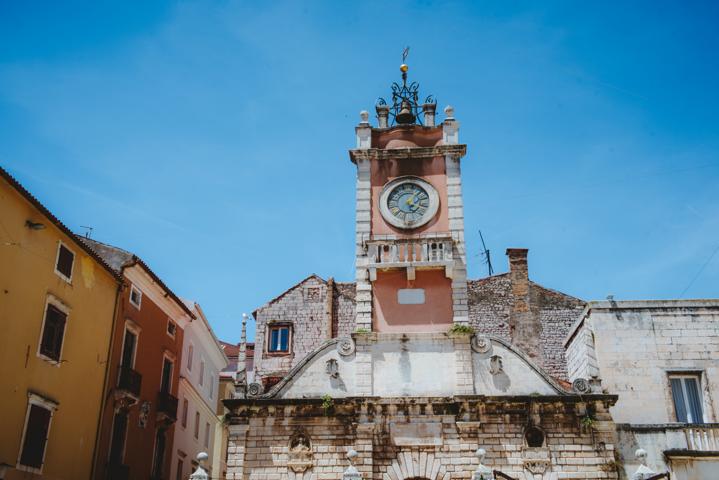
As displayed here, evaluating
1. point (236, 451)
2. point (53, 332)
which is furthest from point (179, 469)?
point (53, 332)

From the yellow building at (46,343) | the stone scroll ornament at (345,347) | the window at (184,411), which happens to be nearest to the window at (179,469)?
the window at (184,411)

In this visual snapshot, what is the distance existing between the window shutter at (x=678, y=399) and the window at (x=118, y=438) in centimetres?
1643

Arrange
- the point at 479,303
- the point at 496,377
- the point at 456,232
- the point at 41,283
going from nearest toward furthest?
the point at 41,283, the point at 496,377, the point at 456,232, the point at 479,303

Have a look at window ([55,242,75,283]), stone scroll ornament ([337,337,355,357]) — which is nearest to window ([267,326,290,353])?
stone scroll ornament ([337,337,355,357])

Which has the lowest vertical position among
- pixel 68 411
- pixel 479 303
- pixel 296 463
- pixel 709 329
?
pixel 296 463

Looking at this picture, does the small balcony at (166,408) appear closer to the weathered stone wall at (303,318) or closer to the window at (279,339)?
the weathered stone wall at (303,318)

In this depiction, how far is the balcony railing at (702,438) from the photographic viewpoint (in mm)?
A: 19844

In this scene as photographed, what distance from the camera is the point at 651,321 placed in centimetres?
2167

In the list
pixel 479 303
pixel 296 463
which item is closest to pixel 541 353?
pixel 479 303

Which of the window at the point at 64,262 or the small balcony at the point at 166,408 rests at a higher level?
the window at the point at 64,262

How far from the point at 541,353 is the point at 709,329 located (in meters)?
10.3

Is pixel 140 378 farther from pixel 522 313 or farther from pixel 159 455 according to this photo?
pixel 522 313

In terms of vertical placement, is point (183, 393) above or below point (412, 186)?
below

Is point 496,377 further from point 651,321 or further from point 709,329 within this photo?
point 709,329
